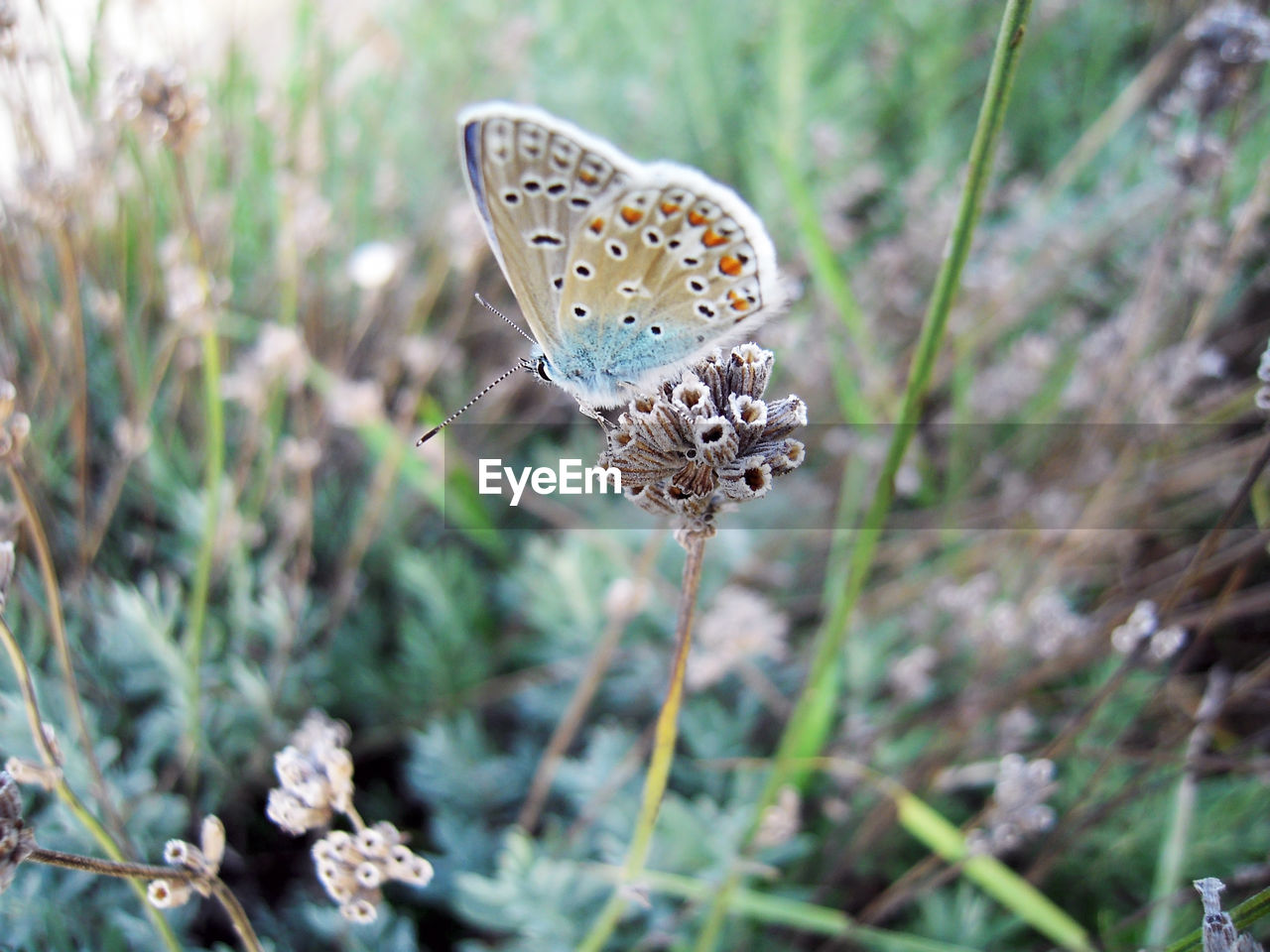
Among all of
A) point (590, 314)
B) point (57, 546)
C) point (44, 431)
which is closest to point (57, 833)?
point (57, 546)

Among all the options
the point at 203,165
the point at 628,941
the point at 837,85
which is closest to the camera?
the point at 628,941

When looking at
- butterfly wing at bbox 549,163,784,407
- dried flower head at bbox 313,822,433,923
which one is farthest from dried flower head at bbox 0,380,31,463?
butterfly wing at bbox 549,163,784,407

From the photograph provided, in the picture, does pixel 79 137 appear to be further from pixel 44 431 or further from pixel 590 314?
pixel 590 314

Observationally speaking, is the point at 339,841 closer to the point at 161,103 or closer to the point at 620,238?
the point at 620,238

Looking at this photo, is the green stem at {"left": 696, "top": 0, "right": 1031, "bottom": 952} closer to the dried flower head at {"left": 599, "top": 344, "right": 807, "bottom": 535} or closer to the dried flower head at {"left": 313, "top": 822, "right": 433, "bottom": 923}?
the dried flower head at {"left": 599, "top": 344, "right": 807, "bottom": 535}

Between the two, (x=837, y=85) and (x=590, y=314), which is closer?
(x=590, y=314)

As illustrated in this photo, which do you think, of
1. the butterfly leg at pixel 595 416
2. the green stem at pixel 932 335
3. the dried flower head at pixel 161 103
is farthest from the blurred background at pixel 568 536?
the butterfly leg at pixel 595 416
